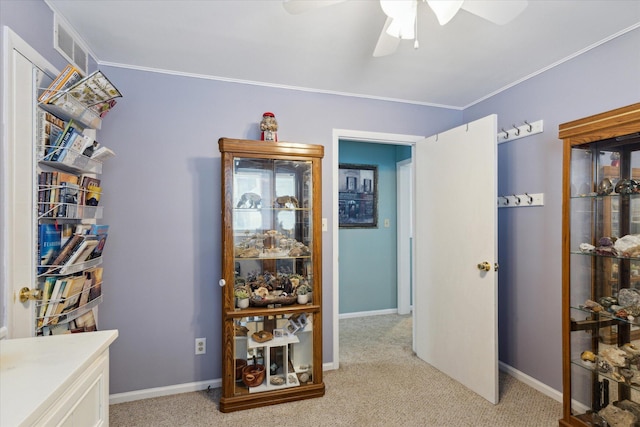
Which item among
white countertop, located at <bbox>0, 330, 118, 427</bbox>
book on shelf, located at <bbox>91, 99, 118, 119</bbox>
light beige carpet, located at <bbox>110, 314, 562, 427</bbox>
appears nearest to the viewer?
white countertop, located at <bbox>0, 330, 118, 427</bbox>

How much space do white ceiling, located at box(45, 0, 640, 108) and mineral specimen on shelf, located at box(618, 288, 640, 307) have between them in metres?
1.47

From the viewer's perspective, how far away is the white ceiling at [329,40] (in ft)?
5.49

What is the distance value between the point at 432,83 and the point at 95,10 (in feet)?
7.48

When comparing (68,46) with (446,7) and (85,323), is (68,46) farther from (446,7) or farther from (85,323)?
(446,7)

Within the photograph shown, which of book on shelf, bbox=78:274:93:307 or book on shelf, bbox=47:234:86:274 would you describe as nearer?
book on shelf, bbox=47:234:86:274

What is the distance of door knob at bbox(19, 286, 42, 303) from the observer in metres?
1.44

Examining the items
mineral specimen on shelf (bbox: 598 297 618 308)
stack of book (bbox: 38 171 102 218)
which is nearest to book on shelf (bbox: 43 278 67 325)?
stack of book (bbox: 38 171 102 218)

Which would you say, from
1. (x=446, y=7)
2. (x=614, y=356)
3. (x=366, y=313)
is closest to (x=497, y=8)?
(x=446, y=7)

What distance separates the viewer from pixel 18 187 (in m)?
1.43

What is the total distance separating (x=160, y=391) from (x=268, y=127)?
209 cm

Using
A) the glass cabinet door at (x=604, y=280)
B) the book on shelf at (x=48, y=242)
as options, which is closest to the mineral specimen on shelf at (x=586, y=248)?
the glass cabinet door at (x=604, y=280)

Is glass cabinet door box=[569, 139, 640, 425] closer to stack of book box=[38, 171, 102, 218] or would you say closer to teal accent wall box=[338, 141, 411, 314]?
teal accent wall box=[338, 141, 411, 314]

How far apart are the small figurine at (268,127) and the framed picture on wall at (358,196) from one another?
6.12ft

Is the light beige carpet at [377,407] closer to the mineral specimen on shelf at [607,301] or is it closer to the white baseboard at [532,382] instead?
the white baseboard at [532,382]
